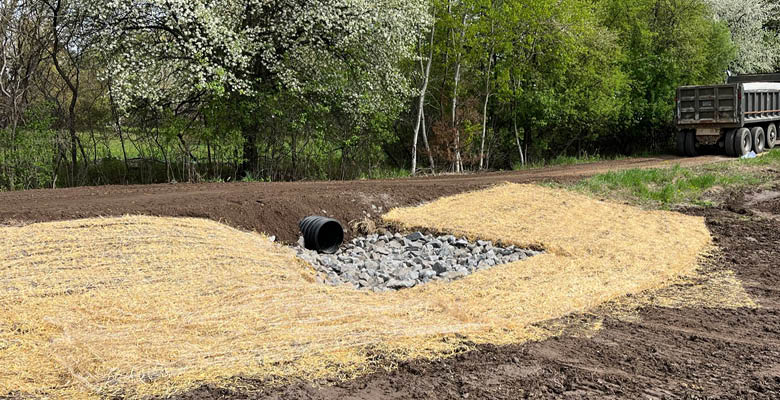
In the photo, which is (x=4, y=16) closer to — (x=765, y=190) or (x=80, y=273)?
(x=80, y=273)

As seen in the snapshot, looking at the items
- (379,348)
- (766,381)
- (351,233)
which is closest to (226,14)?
(351,233)

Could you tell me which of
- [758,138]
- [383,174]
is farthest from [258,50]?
[758,138]

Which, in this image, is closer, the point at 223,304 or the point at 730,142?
the point at 223,304

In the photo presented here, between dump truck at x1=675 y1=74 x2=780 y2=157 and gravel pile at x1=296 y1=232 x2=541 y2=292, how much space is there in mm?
13254

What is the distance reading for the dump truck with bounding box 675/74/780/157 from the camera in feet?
61.9

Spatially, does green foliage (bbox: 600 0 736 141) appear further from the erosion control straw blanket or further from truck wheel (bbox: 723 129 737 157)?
the erosion control straw blanket

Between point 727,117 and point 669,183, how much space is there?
748 cm

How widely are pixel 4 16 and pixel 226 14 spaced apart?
186 inches

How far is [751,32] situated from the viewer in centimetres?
3284

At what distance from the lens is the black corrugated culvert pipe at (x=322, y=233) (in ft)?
29.4

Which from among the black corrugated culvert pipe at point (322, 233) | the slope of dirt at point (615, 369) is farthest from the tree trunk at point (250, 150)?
the slope of dirt at point (615, 369)

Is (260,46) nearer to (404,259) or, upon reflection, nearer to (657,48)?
(404,259)

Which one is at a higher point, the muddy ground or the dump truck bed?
the dump truck bed

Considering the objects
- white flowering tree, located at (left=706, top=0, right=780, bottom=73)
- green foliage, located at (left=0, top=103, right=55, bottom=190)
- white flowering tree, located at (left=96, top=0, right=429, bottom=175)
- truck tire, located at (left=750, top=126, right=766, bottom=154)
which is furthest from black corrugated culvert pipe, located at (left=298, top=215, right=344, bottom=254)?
white flowering tree, located at (left=706, top=0, right=780, bottom=73)
